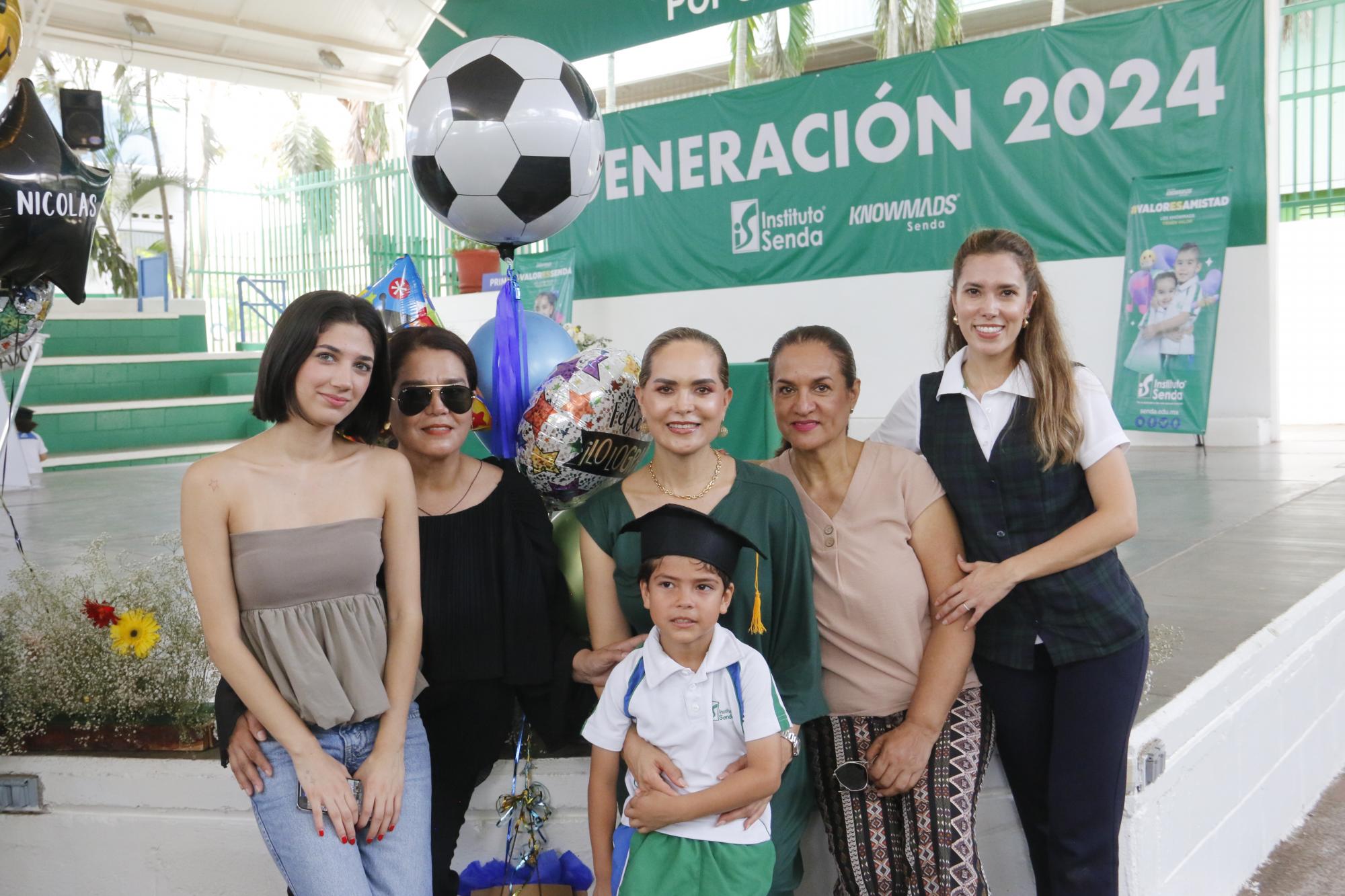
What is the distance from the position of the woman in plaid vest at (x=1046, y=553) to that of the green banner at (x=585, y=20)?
360 cm

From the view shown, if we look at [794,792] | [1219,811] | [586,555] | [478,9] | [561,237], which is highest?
[478,9]

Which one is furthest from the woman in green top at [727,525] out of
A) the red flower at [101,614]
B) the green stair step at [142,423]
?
the green stair step at [142,423]

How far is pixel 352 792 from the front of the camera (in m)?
1.73

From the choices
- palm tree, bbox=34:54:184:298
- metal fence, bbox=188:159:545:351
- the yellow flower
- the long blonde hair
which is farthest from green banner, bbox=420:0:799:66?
palm tree, bbox=34:54:184:298

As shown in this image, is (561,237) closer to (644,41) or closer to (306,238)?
(306,238)

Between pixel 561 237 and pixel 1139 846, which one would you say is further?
pixel 561 237

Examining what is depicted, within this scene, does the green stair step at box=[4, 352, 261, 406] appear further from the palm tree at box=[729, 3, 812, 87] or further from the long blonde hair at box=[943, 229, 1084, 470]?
the long blonde hair at box=[943, 229, 1084, 470]

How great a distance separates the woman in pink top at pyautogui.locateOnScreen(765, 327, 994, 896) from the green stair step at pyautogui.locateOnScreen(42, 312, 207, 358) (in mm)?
11384

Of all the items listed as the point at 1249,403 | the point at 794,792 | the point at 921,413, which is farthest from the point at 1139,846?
the point at 1249,403

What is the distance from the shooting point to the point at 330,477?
1797 mm

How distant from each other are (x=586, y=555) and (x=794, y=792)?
1.81ft

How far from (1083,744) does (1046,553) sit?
1.14ft

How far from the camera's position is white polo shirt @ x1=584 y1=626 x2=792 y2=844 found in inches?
66.7

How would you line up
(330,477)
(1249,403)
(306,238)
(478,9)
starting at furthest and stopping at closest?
(306,238)
(1249,403)
(478,9)
(330,477)
